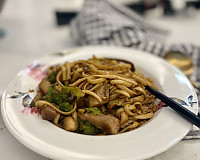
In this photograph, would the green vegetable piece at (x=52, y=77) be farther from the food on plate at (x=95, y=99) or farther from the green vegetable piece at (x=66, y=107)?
the green vegetable piece at (x=66, y=107)

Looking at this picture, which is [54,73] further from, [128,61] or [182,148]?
[182,148]

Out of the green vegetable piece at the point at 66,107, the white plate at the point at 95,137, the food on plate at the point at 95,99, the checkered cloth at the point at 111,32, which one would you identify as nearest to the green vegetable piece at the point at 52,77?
the food on plate at the point at 95,99

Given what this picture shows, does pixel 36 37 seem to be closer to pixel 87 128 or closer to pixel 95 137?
pixel 87 128

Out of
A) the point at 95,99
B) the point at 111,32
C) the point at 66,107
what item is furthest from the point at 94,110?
the point at 111,32

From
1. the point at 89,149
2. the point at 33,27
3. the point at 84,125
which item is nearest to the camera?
the point at 89,149

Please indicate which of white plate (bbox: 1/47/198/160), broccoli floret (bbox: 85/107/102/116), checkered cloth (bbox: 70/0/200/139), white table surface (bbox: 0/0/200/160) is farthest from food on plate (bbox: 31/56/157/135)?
checkered cloth (bbox: 70/0/200/139)

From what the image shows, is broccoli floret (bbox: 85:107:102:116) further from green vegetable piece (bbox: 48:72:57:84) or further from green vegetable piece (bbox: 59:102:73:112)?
green vegetable piece (bbox: 48:72:57:84)

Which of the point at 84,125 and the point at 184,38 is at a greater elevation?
the point at 84,125

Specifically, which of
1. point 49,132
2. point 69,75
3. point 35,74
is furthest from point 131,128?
point 35,74
